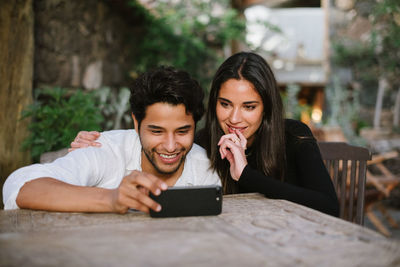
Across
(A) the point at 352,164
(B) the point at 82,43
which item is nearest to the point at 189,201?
(A) the point at 352,164

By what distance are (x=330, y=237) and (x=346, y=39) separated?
10.7 metres

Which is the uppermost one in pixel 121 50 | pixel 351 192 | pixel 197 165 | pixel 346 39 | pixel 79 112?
pixel 346 39

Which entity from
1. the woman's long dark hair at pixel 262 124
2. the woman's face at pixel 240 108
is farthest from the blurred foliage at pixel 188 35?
the woman's face at pixel 240 108

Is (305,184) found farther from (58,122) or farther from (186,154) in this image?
(58,122)

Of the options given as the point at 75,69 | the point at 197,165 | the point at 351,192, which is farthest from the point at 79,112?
the point at 351,192

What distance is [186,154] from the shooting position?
6.27 ft

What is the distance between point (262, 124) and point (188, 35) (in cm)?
318

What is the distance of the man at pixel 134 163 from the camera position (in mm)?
1316

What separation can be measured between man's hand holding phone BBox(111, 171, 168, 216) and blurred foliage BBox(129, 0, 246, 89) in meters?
3.30

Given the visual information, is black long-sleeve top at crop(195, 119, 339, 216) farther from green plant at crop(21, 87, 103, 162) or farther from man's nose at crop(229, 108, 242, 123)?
green plant at crop(21, 87, 103, 162)

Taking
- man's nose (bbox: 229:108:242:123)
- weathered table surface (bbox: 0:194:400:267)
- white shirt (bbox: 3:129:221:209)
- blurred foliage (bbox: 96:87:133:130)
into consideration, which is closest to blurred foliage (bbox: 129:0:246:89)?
blurred foliage (bbox: 96:87:133:130)

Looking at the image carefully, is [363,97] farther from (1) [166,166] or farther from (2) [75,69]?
(1) [166,166]

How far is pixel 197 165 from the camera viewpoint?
6.63 ft

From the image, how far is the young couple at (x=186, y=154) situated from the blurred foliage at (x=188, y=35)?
251 cm
